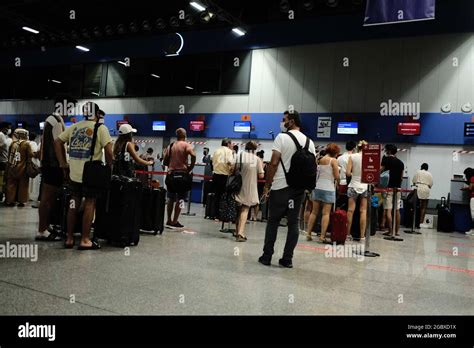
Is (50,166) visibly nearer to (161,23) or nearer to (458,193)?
(458,193)

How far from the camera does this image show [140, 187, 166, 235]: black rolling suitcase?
20.0 feet

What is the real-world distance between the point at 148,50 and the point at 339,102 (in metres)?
8.02

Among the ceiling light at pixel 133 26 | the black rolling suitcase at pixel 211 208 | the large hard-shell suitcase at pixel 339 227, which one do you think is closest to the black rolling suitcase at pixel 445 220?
the large hard-shell suitcase at pixel 339 227

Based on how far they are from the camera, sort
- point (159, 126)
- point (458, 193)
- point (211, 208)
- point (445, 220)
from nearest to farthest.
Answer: point (211, 208) → point (445, 220) → point (458, 193) → point (159, 126)

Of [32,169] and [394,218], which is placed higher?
[32,169]

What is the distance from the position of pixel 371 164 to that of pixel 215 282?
10.3 ft

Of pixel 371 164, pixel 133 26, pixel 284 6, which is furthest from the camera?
pixel 133 26

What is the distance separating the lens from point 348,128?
1238 centimetres

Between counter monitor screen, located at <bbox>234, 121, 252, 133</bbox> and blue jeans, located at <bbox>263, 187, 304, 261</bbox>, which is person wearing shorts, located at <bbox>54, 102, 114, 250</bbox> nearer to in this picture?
blue jeans, located at <bbox>263, 187, 304, 261</bbox>

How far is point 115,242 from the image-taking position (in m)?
5.01

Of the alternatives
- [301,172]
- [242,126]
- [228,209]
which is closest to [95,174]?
[301,172]

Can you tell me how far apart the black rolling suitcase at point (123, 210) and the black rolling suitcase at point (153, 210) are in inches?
39.8
